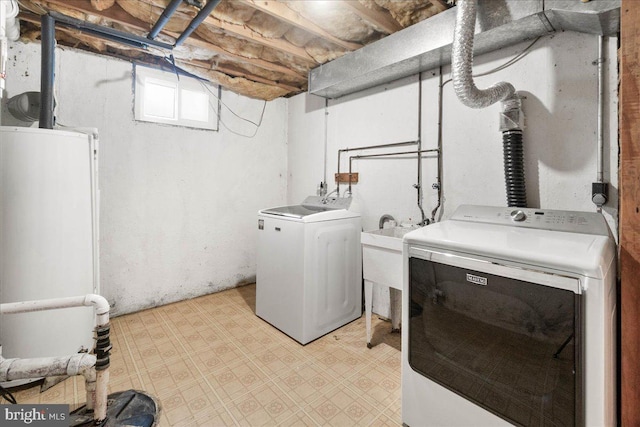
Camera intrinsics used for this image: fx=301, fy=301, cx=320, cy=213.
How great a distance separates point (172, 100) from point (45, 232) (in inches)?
69.2

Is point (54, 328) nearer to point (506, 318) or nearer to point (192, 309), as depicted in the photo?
point (192, 309)

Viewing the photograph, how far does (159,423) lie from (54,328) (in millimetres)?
932

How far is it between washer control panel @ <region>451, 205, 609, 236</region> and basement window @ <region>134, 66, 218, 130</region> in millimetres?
2710

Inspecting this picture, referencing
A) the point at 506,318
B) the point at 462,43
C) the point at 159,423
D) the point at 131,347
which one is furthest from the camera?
the point at 131,347

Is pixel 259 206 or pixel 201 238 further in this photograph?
pixel 259 206

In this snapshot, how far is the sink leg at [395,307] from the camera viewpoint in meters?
2.43

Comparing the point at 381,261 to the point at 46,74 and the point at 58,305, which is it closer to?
the point at 58,305

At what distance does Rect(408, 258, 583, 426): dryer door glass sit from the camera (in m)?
1.05

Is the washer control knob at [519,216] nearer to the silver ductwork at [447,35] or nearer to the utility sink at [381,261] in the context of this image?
the utility sink at [381,261]

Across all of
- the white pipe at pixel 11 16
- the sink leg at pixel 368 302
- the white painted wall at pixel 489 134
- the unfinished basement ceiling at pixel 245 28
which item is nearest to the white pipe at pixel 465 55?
the unfinished basement ceiling at pixel 245 28

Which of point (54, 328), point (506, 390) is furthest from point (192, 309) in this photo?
point (506, 390)

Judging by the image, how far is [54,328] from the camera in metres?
1.83

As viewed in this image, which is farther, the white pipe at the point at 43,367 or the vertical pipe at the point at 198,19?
the vertical pipe at the point at 198,19

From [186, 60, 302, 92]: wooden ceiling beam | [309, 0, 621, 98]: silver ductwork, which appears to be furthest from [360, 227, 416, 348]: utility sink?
[186, 60, 302, 92]: wooden ceiling beam
